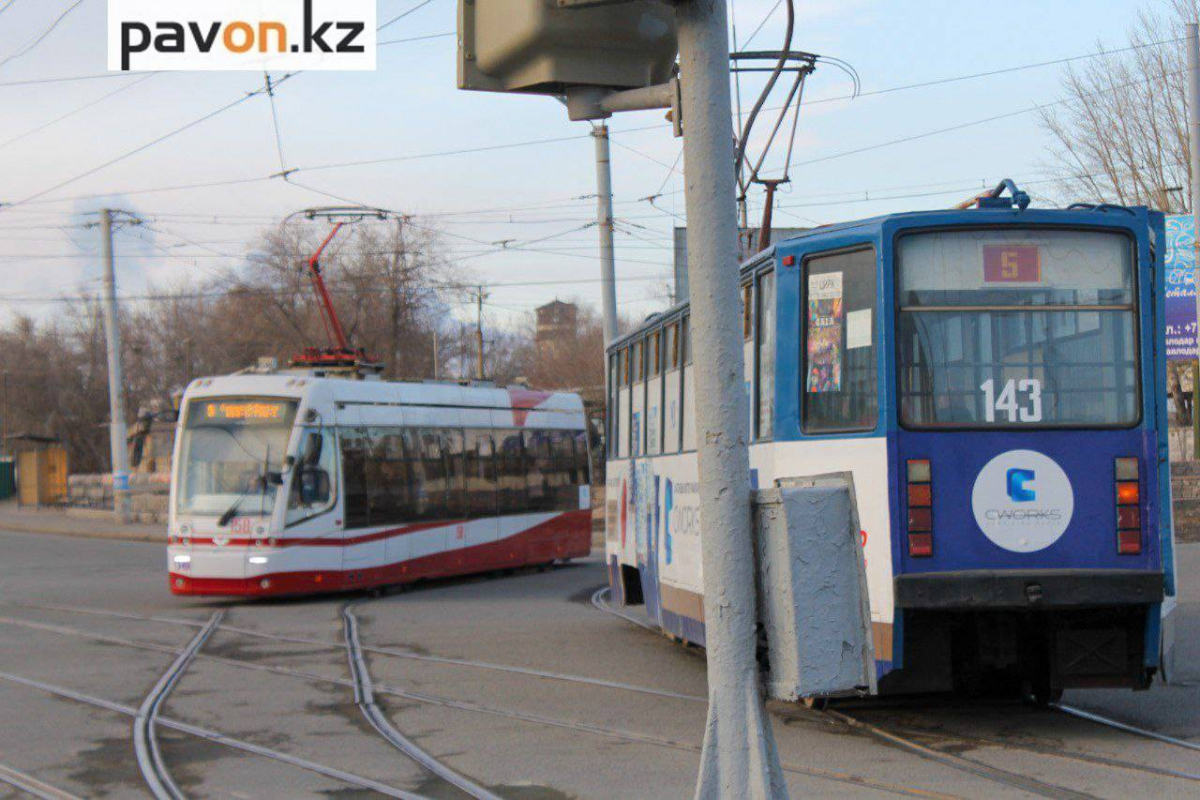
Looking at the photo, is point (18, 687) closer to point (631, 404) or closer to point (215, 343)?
point (631, 404)

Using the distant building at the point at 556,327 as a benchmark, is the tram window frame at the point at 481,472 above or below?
below

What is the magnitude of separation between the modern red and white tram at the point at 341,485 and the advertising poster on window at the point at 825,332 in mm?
10867

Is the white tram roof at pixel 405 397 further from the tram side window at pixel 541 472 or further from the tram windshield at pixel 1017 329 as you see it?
the tram windshield at pixel 1017 329

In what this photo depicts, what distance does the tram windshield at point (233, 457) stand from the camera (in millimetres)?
18094

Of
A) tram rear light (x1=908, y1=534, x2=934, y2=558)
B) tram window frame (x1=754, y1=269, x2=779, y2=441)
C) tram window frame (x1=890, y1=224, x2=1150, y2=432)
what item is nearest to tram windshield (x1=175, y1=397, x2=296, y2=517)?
tram window frame (x1=754, y1=269, x2=779, y2=441)

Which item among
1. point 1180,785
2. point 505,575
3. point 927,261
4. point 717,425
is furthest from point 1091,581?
point 505,575

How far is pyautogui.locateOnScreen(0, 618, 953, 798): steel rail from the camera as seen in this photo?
7230 millimetres

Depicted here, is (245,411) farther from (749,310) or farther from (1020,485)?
(1020,485)

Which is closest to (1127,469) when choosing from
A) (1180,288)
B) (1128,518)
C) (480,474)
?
(1128,518)

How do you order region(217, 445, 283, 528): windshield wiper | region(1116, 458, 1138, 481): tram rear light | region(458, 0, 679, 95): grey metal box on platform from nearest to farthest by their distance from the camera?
region(458, 0, 679, 95): grey metal box on platform → region(1116, 458, 1138, 481): tram rear light → region(217, 445, 283, 528): windshield wiper

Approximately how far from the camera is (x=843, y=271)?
28.2 feet

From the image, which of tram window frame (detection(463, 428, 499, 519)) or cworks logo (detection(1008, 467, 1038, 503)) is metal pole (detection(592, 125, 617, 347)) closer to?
tram window frame (detection(463, 428, 499, 519))

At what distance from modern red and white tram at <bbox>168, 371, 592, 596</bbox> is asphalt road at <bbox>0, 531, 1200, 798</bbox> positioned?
249 centimetres

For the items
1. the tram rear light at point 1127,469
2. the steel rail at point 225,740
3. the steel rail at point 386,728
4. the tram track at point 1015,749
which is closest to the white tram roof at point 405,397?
the steel rail at point 386,728
